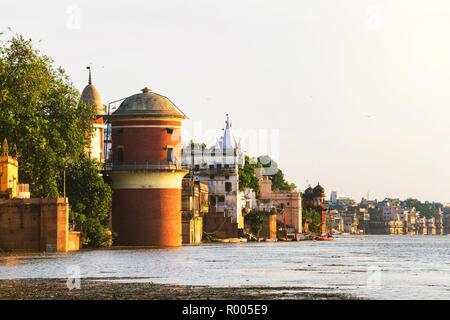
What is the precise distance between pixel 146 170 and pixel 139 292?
55637 mm

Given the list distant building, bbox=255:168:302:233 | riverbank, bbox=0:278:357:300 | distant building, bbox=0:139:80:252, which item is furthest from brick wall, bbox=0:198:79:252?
distant building, bbox=255:168:302:233

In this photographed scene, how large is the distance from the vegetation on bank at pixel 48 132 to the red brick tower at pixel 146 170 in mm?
5317

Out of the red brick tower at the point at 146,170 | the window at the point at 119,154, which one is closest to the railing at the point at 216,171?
the window at the point at 119,154

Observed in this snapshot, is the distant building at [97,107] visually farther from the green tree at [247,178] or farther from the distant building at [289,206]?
the distant building at [289,206]

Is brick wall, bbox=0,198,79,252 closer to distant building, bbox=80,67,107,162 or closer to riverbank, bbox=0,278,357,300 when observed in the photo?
riverbank, bbox=0,278,357,300

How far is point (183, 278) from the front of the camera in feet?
143

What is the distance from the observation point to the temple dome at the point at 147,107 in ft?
295

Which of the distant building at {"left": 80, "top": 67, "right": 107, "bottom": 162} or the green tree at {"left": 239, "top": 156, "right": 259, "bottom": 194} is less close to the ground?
the distant building at {"left": 80, "top": 67, "right": 107, "bottom": 162}

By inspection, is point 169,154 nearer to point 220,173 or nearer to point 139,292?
point 220,173

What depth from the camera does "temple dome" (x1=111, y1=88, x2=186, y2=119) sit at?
9006cm

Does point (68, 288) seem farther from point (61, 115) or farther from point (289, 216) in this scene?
point (289, 216)

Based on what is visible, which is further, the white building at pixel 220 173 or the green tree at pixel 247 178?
the green tree at pixel 247 178

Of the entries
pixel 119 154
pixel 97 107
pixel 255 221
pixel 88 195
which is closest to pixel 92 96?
pixel 97 107

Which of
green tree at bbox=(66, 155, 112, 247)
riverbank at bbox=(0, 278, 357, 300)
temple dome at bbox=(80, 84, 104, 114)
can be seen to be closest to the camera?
riverbank at bbox=(0, 278, 357, 300)
